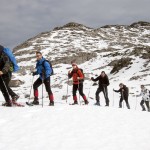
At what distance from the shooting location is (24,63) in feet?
210

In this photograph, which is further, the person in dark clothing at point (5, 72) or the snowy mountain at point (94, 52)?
the snowy mountain at point (94, 52)

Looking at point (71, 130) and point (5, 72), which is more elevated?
point (5, 72)

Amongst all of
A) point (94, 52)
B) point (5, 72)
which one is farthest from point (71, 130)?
point (94, 52)

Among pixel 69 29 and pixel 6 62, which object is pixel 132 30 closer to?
pixel 69 29

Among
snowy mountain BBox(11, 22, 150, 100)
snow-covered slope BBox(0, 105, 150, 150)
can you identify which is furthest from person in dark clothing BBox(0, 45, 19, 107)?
snowy mountain BBox(11, 22, 150, 100)

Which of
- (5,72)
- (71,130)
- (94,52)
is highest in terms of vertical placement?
(94,52)

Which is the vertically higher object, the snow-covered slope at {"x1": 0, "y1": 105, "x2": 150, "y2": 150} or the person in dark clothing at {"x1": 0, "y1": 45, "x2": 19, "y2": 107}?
the person in dark clothing at {"x1": 0, "y1": 45, "x2": 19, "y2": 107}

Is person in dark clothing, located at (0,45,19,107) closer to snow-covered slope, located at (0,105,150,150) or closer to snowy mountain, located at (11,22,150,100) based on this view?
snow-covered slope, located at (0,105,150,150)

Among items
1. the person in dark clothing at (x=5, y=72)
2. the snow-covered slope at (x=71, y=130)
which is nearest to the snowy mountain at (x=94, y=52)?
the person in dark clothing at (x=5, y=72)

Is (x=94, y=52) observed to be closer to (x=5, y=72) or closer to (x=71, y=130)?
(x=5, y=72)

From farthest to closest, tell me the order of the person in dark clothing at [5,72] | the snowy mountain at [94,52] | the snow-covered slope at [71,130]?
the snowy mountain at [94,52] < the person in dark clothing at [5,72] < the snow-covered slope at [71,130]

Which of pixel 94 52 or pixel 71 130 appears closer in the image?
pixel 71 130

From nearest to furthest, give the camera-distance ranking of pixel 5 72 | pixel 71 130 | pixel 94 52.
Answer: pixel 71 130, pixel 5 72, pixel 94 52

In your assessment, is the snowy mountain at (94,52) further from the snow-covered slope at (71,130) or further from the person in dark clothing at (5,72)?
the snow-covered slope at (71,130)
